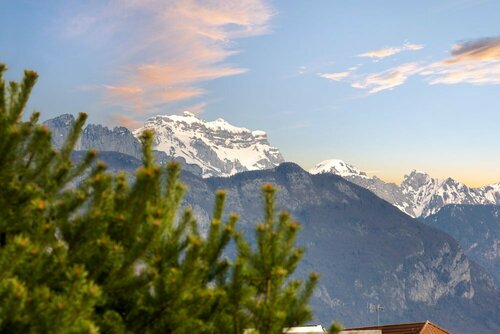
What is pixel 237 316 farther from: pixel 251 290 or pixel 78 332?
pixel 78 332

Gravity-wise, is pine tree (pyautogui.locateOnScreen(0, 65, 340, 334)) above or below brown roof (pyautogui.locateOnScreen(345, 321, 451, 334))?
below

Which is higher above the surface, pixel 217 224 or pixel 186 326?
pixel 217 224

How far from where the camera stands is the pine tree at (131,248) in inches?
460

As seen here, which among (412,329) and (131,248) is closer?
(131,248)

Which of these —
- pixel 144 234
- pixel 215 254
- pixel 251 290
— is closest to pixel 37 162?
pixel 144 234

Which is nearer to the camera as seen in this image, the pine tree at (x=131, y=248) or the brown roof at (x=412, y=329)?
the pine tree at (x=131, y=248)

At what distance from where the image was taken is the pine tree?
1168 centimetres

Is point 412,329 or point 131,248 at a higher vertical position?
point 412,329

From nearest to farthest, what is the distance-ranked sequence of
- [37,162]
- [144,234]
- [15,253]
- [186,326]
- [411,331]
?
[15,253] → [144,234] → [186,326] → [37,162] → [411,331]

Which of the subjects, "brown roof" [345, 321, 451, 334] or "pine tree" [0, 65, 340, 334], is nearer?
"pine tree" [0, 65, 340, 334]

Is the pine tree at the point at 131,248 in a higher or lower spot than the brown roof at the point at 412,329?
lower

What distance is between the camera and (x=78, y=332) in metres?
10.3

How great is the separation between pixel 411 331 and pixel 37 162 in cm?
5408

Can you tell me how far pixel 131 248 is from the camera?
1218 cm
